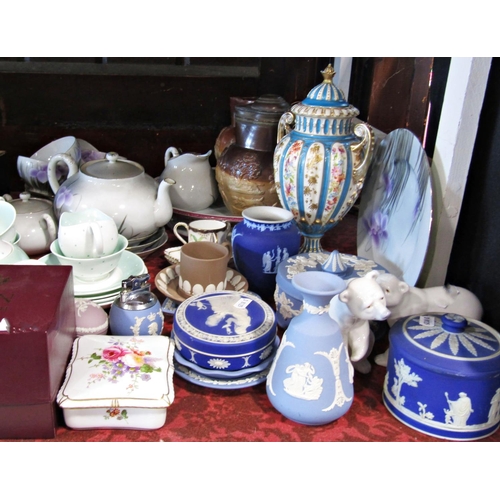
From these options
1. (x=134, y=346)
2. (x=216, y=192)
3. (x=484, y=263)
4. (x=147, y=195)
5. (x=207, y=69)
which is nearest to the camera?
(x=134, y=346)

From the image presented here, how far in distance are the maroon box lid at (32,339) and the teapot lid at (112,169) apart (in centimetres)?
44

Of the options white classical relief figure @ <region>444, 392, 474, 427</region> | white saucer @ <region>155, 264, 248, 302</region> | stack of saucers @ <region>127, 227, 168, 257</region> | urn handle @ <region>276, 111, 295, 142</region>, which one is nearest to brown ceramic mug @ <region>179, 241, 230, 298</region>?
white saucer @ <region>155, 264, 248, 302</region>

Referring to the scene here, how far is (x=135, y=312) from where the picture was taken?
904 millimetres

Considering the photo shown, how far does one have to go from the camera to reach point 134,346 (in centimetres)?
86

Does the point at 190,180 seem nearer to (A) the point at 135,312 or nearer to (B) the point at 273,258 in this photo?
(B) the point at 273,258

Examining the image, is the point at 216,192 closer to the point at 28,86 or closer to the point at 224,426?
the point at 28,86

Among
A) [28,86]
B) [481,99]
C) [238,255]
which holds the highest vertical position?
[481,99]

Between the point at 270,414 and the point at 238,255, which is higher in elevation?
the point at 238,255

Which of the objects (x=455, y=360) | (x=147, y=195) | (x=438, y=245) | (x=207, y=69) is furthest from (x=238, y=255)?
(x=207, y=69)

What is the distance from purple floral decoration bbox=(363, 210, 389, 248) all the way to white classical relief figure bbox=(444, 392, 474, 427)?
1.53ft

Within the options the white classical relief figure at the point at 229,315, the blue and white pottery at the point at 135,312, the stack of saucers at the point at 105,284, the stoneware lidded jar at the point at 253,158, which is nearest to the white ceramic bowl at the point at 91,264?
the stack of saucers at the point at 105,284

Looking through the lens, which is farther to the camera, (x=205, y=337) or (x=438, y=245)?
(x=438, y=245)

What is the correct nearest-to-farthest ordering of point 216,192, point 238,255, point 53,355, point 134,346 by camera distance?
point 53,355 → point 134,346 → point 238,255 → point 216,192

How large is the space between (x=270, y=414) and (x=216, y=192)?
30.0 inches
